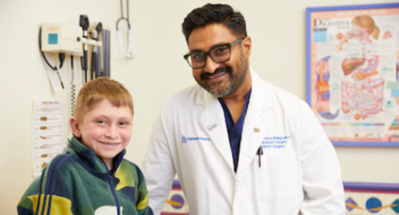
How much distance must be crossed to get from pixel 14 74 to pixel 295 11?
181cm

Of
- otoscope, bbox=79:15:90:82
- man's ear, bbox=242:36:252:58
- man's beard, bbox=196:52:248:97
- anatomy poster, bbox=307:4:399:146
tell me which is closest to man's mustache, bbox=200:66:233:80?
man's beard, bbox=196:52:248:97

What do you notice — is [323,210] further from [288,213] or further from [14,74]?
[14,74]

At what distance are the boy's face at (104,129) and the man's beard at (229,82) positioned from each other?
0.43 m

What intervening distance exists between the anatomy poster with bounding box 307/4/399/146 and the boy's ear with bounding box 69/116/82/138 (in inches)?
67.3

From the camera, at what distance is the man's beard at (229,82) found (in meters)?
1.52

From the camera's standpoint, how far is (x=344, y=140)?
7.98 ft

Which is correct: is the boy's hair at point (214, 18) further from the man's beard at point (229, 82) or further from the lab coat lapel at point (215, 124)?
the lab coat lapel at point (215, 124)

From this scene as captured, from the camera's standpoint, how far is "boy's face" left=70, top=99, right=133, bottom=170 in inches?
45.0

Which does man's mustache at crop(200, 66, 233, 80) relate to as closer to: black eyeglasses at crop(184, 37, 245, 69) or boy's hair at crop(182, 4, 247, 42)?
black eyeglasses at crop(184, 37, 245, 69)

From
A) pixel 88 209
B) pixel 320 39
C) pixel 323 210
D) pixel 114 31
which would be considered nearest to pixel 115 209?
pixel 88 209

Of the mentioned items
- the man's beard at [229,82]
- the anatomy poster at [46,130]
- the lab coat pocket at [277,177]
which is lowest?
the lab coat pocket at [277,177]

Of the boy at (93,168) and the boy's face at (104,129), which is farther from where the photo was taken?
the boy's face at (104,129)

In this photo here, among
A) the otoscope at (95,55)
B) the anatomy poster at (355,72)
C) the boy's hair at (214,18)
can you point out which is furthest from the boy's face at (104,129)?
the anatomy poster at (355,72)

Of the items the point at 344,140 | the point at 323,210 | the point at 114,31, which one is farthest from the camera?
the point at 344,140
